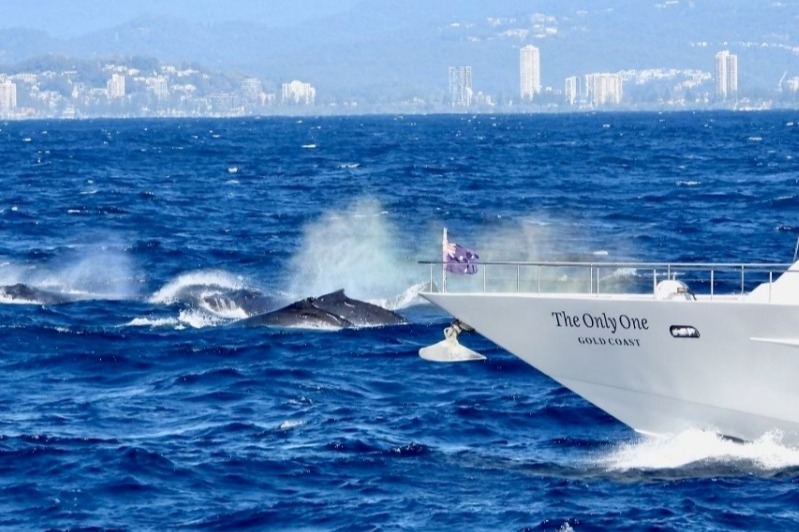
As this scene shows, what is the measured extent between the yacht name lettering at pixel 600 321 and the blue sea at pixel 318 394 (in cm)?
211

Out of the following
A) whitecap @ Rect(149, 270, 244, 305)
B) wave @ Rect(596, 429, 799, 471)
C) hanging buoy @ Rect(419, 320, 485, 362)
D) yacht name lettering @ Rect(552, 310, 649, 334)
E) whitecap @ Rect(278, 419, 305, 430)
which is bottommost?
whitecap @ Rect(278, 419, 305, 430)

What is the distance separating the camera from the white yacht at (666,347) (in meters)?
27.0

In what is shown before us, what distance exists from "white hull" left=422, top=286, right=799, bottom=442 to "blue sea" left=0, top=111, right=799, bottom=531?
557mm

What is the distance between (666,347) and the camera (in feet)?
91.3

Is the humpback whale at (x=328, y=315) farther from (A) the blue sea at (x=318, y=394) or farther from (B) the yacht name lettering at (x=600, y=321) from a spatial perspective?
(B) the yacht name lettering at (x=600, y=321)

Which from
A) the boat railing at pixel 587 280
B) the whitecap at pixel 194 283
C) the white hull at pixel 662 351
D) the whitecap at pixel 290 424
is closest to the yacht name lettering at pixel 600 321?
the white hull at pixel 662 351

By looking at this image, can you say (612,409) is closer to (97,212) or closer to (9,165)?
(97,212)

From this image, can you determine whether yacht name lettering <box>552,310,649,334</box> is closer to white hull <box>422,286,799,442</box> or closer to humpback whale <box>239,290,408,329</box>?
white hull <box>422,286,799,442</box>

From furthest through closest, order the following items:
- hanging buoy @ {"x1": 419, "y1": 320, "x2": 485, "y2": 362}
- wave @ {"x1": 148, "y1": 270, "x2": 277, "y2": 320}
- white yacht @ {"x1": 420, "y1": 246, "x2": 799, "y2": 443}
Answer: wave @ {"x1": 148, "y1": 270, "x2": 277, "y2": 320} → hanging buoy @ {"x1": 419, "y1": 320, "x2": 485, "y2": 362} → white yacht @ {"x1": 420, "y1": 246, "x2": 799, "y2": 443}

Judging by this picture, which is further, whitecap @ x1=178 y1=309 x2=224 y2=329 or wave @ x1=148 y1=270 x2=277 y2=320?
wave @ x1=148 y1=270 x2=277 y2=320

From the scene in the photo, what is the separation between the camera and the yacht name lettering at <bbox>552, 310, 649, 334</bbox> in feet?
91.8

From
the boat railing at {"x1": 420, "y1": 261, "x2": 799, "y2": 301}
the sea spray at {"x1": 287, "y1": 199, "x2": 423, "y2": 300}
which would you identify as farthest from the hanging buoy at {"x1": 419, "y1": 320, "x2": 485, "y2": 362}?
the sea spray at {"x1": 287, "y1": 199, "x2": 423, "y2": 300}

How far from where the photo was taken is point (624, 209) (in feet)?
266

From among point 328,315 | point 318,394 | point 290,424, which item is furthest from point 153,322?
point 290,424
